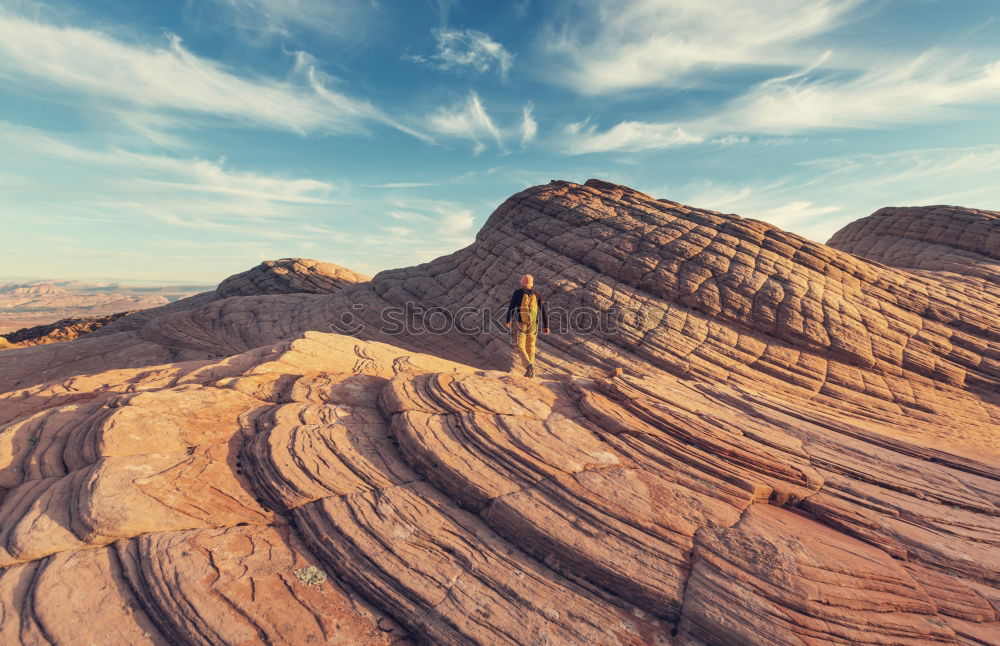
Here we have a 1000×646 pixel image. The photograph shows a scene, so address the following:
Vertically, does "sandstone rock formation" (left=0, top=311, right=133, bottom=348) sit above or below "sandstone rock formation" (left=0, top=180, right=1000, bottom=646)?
below

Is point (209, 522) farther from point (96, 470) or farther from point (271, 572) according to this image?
point (96, 470)

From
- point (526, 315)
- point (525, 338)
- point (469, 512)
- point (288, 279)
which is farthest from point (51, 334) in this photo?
point (469, 512)

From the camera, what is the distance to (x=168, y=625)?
16.5 feet

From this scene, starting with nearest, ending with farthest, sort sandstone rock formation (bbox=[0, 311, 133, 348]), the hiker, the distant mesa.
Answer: the hiker → sandstone rock formation (bbox=[0, 311, 133, 348]) → the distant mesa

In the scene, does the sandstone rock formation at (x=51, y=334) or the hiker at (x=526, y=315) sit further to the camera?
the sandstone rock formation at (x=51, y=334)

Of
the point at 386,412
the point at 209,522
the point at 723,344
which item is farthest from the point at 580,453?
the point at 723,344

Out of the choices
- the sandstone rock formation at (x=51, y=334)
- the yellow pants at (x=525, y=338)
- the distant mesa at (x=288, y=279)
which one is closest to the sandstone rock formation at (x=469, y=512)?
the yellow pants at (x=525, y=338)

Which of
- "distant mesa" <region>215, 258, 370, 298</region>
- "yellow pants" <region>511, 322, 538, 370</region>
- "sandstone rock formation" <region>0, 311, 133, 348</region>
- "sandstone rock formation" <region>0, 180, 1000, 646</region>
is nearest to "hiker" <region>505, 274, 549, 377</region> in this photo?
"yellow pants" <region>511, 322, 538, 370</region>

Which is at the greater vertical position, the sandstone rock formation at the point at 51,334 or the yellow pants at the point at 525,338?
the yellow pants at the point at 525,338

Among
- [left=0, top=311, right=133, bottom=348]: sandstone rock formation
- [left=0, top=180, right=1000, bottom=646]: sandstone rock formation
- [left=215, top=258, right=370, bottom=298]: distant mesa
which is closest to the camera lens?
[left=0, top=180, right=1000, bottom=646]: sandstone rock formation

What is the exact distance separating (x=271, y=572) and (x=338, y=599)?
1.08 metres

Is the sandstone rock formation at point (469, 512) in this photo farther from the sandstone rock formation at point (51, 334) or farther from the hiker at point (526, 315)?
the sandstone rock formation at point (51, 334)

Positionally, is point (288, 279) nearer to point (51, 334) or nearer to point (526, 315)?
point (51, 334)

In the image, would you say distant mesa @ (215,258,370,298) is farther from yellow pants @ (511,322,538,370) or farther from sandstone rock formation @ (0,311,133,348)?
yellow pants @ (511,322,538,370)
